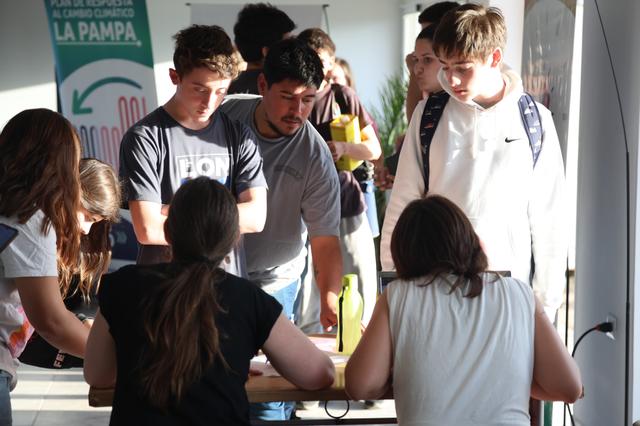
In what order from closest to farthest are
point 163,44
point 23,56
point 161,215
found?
point 161,215 → point 23,56 → point 163,44

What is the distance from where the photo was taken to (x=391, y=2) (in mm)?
8812

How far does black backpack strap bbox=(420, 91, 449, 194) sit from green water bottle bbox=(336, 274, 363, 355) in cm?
64

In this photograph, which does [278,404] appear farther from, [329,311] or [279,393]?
[279,393]

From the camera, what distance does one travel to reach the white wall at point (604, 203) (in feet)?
9.46

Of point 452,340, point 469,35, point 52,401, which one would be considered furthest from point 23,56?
point 452,340

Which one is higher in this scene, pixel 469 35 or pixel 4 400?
pixel 469 35

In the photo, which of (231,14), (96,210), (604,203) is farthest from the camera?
(231,14)

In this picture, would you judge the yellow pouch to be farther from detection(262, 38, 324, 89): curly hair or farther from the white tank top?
the white tank top

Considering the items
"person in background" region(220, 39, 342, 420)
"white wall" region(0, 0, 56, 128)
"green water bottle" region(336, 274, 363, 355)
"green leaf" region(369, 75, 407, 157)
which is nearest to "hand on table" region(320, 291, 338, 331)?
"person in background" region(220, 39, 342, 420)

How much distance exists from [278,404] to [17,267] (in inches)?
47.1

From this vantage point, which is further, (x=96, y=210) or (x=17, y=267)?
(x=96, y=210)

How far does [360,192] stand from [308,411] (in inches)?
42.9

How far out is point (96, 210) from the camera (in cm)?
237

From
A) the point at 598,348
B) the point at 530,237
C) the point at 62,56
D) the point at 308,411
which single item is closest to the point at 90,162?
the point at 530,237
